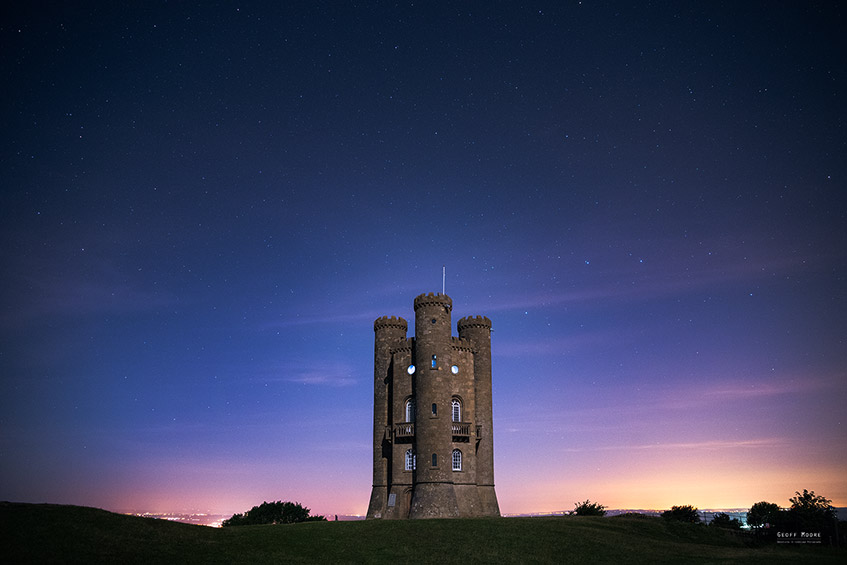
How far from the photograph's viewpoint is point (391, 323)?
6100cm

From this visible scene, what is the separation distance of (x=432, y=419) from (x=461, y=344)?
930 centimetres

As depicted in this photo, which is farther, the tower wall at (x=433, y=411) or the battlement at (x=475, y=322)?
the battlement at (x=475, y=322)

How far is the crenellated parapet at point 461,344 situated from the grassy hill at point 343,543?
62.7 feet

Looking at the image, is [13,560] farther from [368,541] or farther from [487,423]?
[487,423]

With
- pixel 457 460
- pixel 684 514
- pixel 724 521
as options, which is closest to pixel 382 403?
pixel 457 460

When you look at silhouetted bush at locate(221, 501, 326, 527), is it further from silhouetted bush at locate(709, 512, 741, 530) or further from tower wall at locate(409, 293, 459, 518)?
silhouetted bush at locate(709, 512, 741, 530)

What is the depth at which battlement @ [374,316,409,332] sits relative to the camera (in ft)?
200

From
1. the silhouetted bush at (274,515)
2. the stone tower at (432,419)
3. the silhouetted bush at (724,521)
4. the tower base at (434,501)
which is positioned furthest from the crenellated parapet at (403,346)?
the silhouetted bush at (724,521)

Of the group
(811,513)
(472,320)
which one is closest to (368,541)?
(472,320)

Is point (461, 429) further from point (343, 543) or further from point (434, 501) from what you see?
point (343, 543)

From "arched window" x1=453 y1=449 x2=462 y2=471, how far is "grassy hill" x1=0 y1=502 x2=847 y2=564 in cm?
1194

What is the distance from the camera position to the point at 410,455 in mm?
54531

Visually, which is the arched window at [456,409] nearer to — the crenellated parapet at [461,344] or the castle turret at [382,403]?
the crenellated parapet at [461,344]

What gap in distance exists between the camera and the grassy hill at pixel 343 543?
2728 centimetres
